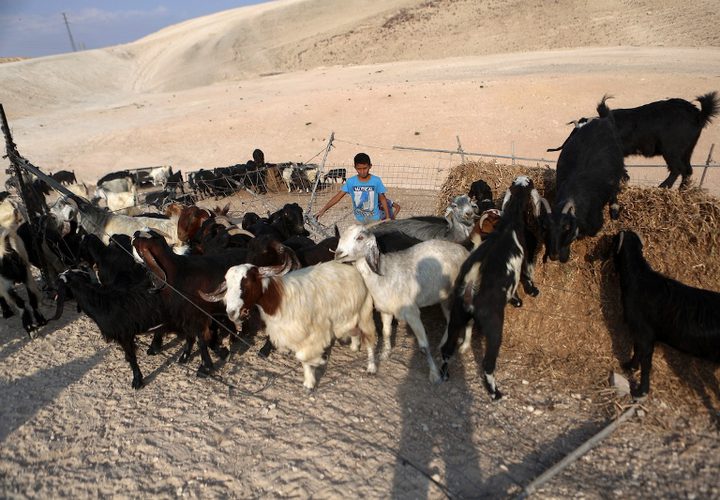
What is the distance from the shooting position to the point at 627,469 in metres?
3.96

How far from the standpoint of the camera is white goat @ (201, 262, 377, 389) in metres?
4.39

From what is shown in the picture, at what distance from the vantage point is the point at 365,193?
7027mm

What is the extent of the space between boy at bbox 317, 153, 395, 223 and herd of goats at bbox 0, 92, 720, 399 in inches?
19.3

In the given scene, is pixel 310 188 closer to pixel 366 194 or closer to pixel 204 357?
pixel 366 194

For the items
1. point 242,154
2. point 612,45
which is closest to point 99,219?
point 242,154

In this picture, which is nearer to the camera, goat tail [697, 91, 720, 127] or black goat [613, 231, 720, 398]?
black goat [613, 231, 720, 398]

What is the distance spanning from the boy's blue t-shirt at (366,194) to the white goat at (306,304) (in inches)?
77.5

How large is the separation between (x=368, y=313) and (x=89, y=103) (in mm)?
40865

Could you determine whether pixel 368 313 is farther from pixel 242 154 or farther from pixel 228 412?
pixel 242 154

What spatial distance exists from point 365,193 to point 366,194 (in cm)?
2

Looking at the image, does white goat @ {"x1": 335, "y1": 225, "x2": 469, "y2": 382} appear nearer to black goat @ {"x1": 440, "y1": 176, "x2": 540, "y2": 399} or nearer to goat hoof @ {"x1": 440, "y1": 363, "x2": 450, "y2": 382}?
goat hoof @ {"x1": 440, "y1": 363, "x2": 450, "y2": 382}

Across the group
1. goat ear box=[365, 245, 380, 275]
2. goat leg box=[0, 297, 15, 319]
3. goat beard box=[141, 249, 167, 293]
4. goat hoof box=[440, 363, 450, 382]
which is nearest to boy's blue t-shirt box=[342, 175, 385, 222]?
goat ear box=[365, 245, 380, 275]

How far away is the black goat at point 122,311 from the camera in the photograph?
533 cm

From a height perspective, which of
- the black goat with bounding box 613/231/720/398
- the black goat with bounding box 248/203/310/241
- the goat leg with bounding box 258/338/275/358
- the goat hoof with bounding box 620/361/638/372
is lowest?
the goat hoof with bounding box 620/361/638/372
